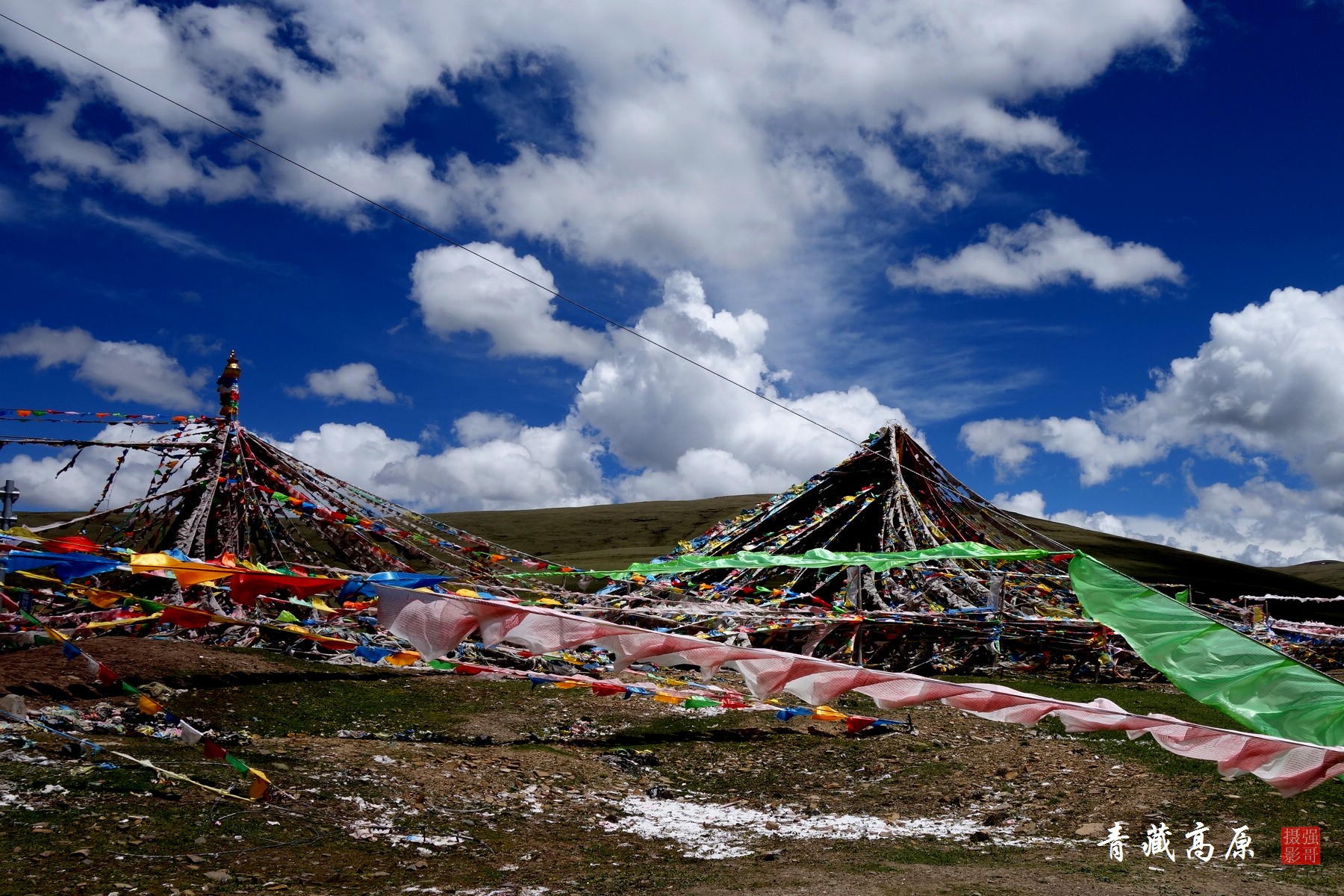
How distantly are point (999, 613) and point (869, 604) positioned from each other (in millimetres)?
2210

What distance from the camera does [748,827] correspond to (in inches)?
263

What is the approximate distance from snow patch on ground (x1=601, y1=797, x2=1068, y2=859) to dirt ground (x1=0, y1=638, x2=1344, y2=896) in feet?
0.09

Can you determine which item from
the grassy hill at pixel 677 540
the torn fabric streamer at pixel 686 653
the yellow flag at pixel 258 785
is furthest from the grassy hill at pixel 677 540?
the yellow flag at pixel 258 785

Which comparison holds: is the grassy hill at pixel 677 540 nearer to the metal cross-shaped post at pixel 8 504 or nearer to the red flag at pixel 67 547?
the metal cross-shaped post at pixel 8 504

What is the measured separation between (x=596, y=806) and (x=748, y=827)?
122cm

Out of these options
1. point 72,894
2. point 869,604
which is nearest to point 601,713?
point 72,894

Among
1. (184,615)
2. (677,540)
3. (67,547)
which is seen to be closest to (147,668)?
(184,615)

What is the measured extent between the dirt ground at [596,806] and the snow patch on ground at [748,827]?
0.03 metres

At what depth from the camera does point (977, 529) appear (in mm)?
17516

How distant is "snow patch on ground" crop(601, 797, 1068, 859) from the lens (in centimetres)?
633

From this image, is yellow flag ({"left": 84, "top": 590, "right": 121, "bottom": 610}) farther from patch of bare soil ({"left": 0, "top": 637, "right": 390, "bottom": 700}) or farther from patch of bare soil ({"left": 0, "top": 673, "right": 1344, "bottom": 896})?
patch of bare soil ({"left": 0, "top": 637, "right": 390, "bottom": 700})

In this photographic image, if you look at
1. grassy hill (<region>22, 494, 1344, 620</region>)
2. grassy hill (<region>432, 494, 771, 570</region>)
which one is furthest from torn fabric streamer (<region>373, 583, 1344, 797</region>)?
grassy hill (<region>432, 494, 771, 570</region>)

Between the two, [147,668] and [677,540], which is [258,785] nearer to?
[147,668]

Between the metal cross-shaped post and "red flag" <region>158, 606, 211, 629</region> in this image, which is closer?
"red flag" <region>158, 606, 211, 629</region>
